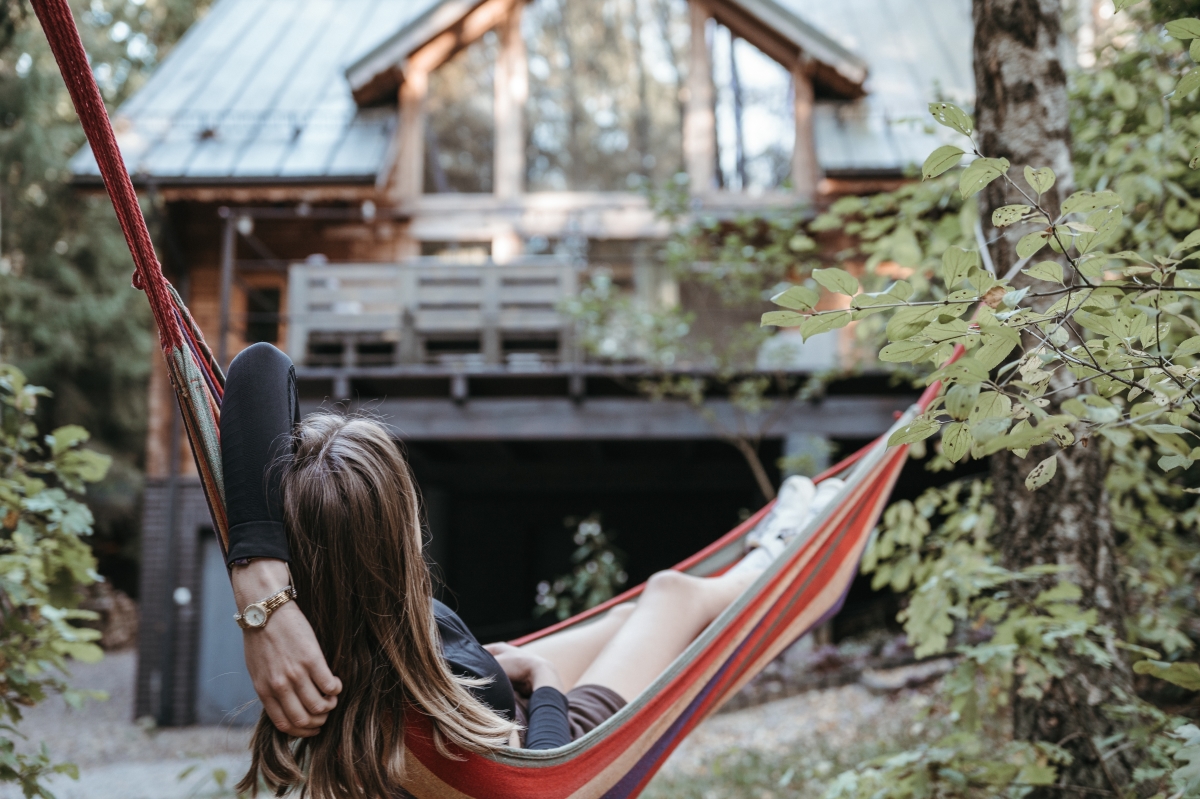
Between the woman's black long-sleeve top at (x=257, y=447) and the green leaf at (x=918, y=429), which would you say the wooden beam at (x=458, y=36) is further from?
the green leaf at (x=918, y=429)

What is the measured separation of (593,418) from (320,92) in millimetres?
3936

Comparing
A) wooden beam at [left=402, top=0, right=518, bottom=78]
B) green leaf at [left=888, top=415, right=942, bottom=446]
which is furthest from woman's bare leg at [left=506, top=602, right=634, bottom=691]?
wooden beam at [left=402, top=0, right=518, bottom=78]

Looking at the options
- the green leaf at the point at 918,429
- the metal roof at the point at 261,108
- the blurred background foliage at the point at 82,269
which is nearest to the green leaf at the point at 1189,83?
the green leaf at the point at 918,429

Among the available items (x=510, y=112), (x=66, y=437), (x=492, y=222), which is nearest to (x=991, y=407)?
(x=66, y=437)

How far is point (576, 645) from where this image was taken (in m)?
1.80

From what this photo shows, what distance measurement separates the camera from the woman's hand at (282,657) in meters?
0.98

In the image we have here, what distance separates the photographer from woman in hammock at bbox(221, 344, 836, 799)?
3.27ft

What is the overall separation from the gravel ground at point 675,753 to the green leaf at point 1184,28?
3066mm

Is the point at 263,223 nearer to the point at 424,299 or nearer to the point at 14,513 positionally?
the point at 424,299

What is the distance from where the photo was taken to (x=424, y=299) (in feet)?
18.7

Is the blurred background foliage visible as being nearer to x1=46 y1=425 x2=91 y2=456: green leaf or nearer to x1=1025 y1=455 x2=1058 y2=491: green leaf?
x1=46 y1=425 x2=91 y2=456: green leaf

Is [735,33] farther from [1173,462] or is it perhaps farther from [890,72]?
[1173,462]

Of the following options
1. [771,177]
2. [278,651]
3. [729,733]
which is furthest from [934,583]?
[771,177]

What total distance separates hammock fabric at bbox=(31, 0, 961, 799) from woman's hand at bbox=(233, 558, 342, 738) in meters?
0.09
